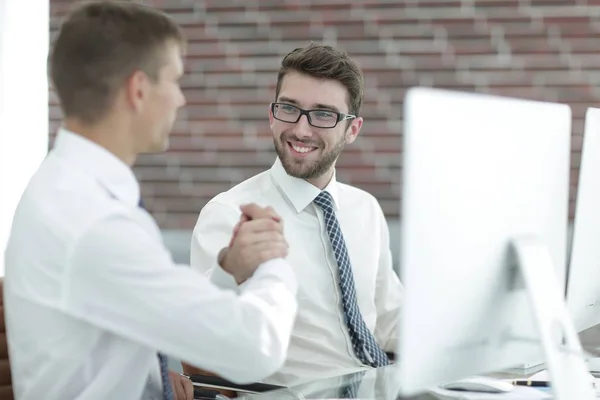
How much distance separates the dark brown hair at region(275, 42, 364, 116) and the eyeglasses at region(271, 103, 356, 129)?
0.07m

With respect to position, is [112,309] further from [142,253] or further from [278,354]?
[278,354]

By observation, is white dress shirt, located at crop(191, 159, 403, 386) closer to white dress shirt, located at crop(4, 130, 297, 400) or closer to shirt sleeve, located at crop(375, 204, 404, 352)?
shirt sleeve, located at crop(375, 204, 404, 352)

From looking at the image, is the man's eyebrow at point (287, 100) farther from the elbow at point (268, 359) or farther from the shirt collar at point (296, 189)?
the elbow at point (268, 359)

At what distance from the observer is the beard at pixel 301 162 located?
2.46 meters

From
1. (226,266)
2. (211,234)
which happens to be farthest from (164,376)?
(211,234)

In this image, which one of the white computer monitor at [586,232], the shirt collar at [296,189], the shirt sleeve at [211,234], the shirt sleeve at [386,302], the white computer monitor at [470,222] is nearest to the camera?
the white computer monitor at [470,222]

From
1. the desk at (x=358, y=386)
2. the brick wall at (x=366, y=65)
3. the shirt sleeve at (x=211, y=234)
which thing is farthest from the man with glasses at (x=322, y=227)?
the brick wall at (x=366, y=65)

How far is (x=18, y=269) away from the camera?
143 centimetres

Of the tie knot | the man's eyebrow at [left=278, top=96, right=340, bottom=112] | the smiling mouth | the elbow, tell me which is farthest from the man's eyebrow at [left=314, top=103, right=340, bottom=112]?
the elbow

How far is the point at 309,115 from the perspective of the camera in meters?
2.48

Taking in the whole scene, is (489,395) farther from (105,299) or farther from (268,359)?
(105,299)

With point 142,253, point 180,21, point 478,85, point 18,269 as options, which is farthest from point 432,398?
point 180,21

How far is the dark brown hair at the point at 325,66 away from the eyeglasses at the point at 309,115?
0.07 meters

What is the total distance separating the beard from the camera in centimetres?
246
